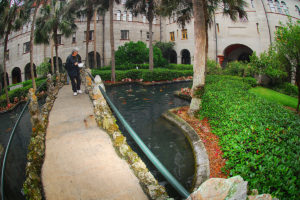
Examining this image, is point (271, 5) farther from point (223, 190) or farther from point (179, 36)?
point (223, 190)

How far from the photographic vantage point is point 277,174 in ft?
9.92

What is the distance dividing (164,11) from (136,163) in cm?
938

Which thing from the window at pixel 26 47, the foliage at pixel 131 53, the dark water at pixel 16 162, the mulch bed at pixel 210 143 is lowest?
the dark water at pixel 16 162

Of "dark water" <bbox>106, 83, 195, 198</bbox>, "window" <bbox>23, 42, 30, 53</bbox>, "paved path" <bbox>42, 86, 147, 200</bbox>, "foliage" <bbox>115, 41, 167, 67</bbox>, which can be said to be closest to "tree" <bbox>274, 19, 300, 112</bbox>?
"dark water" <bbox>106, 83, 195, 198</bbox>

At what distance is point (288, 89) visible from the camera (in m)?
17.6

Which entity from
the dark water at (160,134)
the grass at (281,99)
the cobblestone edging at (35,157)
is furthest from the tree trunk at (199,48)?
the cobblestone edging at (35,157)

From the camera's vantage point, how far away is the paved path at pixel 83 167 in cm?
304

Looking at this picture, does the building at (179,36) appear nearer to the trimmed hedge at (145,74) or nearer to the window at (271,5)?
the window at (271,5)

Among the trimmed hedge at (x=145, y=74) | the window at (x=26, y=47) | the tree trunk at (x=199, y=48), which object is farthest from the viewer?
the window at (x=26, y=47)

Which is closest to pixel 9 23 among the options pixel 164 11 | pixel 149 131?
pixel 164 11

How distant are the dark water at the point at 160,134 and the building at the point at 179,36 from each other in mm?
16121

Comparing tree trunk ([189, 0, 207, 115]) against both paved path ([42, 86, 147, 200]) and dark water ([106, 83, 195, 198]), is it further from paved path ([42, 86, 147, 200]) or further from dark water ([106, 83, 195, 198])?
paved path ([42, 86, 147, 200])

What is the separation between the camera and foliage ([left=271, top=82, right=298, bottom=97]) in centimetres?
1705

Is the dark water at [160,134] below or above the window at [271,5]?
below
